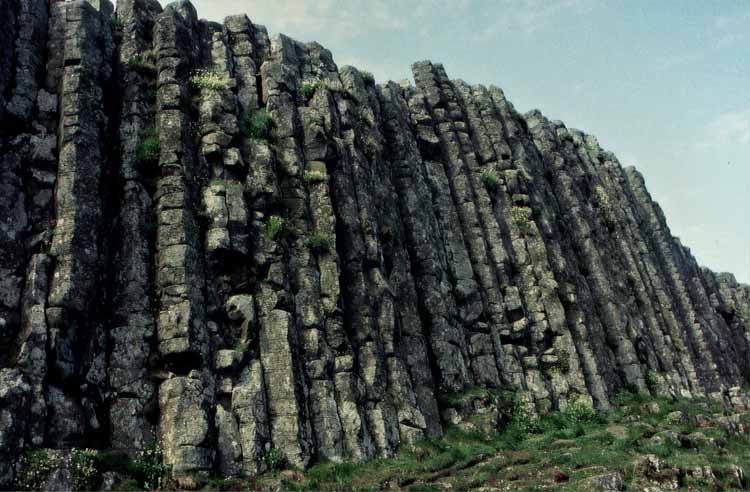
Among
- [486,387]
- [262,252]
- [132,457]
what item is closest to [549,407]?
[486,387]

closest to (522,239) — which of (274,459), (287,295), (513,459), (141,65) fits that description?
(513,459)

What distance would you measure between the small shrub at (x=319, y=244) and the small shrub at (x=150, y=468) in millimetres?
11311

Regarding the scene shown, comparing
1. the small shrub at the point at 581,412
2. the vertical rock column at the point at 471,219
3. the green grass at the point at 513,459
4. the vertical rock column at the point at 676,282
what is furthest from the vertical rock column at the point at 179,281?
the vertical rock column at the point at 676,282

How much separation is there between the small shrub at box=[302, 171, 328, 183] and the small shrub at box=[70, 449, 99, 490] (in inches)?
645

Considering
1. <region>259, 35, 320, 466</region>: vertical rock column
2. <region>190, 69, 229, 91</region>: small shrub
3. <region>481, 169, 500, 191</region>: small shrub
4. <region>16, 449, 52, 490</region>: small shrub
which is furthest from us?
<region>481, 169, 500, 191</region>: small shrub

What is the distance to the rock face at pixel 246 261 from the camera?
71.8ft

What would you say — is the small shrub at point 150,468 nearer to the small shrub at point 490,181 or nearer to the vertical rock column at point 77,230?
the vertical rock column at point 77,230

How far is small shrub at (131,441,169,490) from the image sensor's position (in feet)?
65.2

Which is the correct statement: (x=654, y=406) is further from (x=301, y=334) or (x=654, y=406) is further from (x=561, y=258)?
(x=301, y=334)

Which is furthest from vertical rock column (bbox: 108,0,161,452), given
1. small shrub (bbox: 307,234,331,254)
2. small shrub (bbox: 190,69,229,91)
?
small shrub (bbox: 307,234,331,254)

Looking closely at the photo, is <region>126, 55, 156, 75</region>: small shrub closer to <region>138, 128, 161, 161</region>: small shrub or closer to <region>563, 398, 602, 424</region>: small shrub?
<region>138, 128, 161, 161</region>: small shrub

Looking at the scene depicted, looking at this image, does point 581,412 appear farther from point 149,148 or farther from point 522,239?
point 149,148

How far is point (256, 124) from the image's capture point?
31891 millimetres

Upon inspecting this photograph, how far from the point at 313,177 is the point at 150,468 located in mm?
15956
